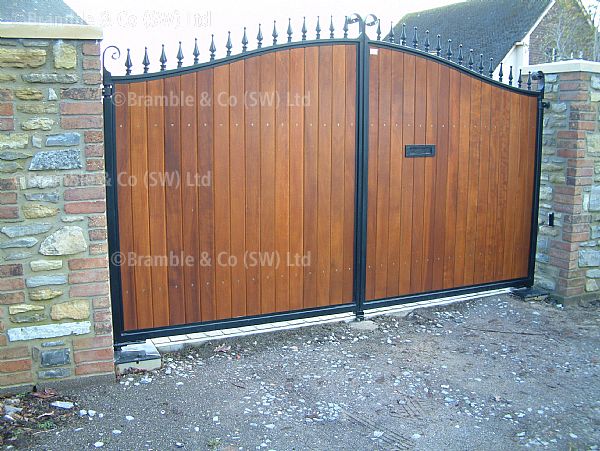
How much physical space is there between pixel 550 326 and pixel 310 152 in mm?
2631

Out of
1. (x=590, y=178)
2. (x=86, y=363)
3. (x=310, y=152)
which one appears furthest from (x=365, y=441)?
(x=590, y=178)

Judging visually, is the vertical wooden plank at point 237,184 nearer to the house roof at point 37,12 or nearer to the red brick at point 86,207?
the red brick at point 86,207

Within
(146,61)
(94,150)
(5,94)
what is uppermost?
(146,61)

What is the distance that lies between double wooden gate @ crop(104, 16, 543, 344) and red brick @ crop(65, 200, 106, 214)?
1.11 feet

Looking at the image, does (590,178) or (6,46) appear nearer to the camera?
(6,46)

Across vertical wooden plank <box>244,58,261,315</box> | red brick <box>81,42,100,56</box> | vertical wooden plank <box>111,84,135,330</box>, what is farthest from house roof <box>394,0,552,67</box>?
red brick <box>81,42,100,56</box>

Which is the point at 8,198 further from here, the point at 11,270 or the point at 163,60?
the point at 163,60

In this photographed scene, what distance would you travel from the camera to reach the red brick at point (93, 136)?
3877 mm

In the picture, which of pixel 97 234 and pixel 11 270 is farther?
pixel 97 234

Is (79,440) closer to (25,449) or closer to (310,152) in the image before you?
(25,449)

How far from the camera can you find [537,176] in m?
6.19

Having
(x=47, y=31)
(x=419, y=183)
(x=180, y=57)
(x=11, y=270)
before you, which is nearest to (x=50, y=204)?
(x=11, y=270)

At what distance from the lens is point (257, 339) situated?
15.9 feet

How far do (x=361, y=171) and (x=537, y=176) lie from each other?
6.88 ft
